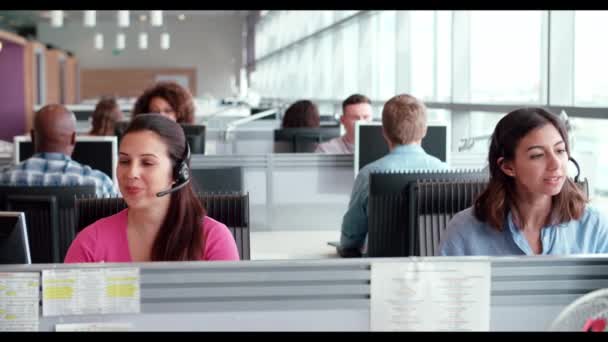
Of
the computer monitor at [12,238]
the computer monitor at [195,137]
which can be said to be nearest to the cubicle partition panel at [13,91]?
the computer monitor at [195,137]

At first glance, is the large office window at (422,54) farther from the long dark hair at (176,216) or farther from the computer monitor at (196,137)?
the long dark hair at (176,216)

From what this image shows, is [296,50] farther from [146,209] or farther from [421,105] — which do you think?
[146,209]

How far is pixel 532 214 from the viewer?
6.69 feet

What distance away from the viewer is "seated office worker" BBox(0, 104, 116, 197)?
9.96 ft

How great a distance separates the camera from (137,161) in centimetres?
198

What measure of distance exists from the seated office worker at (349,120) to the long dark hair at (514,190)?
2.93m

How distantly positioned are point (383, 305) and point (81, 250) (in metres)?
0.91

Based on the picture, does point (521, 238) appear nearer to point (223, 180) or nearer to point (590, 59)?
point (223, 180)

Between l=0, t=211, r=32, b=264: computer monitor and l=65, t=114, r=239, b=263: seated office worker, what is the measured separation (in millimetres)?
471

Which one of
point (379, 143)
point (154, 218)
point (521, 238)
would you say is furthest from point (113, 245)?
point (379, 143)

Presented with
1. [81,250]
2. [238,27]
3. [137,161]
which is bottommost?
[81,250]

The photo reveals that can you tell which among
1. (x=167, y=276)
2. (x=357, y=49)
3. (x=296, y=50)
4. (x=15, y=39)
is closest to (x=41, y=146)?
(x=167, y=276)

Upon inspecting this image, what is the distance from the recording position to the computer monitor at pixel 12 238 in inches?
56.6

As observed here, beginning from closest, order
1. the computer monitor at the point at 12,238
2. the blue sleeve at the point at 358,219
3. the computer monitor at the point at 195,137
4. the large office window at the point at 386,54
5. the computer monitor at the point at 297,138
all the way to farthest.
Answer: the computer monitor at the point at 12,238, the blue sleeve at the point at 358,219, the computer monitor at the point at 195,137, the computer monitor at the point at 297,138, the large office window at the point at 386,54
